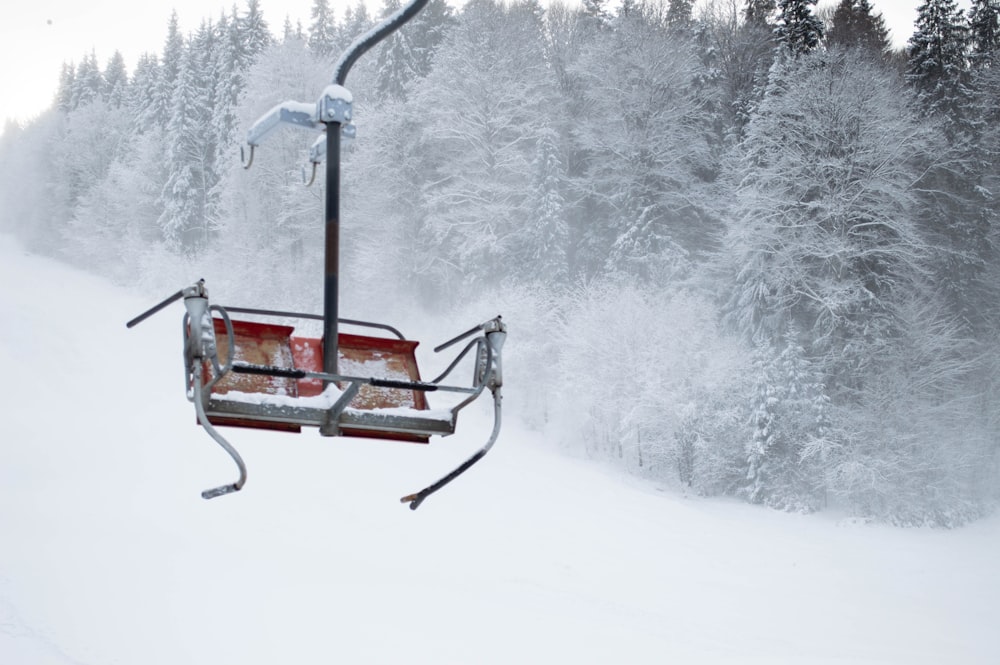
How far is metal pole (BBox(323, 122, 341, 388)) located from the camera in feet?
10.8

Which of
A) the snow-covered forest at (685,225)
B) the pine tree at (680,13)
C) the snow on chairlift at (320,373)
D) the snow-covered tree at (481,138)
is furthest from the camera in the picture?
the pine tree at (680,13)

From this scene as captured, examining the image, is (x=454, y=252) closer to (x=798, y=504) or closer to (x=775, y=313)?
(x=775, y=313)

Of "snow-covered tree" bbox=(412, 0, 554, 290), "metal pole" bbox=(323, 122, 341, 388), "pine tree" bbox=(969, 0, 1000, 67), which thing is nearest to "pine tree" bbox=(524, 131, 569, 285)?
"snow-covered tree" bbox=(412, 0, 554, 290)

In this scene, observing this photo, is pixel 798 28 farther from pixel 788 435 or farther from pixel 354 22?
pixel 354 22

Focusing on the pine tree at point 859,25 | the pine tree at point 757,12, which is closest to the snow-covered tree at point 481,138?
the pine tree at point 757,12

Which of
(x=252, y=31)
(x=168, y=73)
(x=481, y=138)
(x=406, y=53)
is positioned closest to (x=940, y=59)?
(x=481, y=138)

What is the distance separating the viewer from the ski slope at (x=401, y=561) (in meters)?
13.4

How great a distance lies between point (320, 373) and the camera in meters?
3.25

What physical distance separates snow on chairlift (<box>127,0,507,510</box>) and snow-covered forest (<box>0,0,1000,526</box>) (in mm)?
22349

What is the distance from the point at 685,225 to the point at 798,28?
8683 millimetres

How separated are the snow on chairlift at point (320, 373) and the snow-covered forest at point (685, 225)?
880 inches

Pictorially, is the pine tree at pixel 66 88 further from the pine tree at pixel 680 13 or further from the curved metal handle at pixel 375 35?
the curved metal handle at pixel 375 35

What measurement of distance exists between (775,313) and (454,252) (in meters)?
13.0

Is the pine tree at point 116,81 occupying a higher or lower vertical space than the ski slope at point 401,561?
higher
